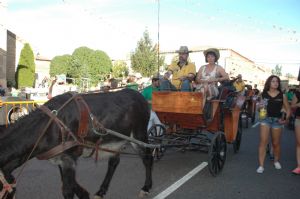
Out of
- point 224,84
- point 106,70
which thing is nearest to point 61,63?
point 106,70

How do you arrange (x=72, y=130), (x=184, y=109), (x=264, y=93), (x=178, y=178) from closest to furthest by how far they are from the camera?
(x=72, y=130)
(x=178, y=178)
(x=184, y=109)
(x=264, y=93)

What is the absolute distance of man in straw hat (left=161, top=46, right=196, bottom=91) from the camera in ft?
21.1

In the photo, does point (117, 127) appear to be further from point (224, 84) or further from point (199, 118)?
point (224, 84)

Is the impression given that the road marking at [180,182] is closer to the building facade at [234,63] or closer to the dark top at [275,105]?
the dark top at [275,105]

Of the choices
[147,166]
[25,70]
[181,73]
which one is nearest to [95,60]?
[25,70]

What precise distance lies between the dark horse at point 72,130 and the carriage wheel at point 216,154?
48.3 inches

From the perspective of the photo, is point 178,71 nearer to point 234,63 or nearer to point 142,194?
point 142,194

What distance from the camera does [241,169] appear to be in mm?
6582

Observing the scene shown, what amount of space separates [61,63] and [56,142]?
52.8 metres

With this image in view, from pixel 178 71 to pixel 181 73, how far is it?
119 millimetres

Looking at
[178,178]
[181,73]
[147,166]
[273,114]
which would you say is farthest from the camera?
[181,73]

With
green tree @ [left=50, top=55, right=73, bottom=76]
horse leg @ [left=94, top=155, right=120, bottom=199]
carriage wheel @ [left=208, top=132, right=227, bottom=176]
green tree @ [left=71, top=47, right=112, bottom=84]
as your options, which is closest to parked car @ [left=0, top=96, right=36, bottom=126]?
horse leg @ [left=94, top=155, right=120, bottom=199]

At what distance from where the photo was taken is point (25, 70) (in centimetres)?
3678

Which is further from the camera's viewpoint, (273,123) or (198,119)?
(273,123)
